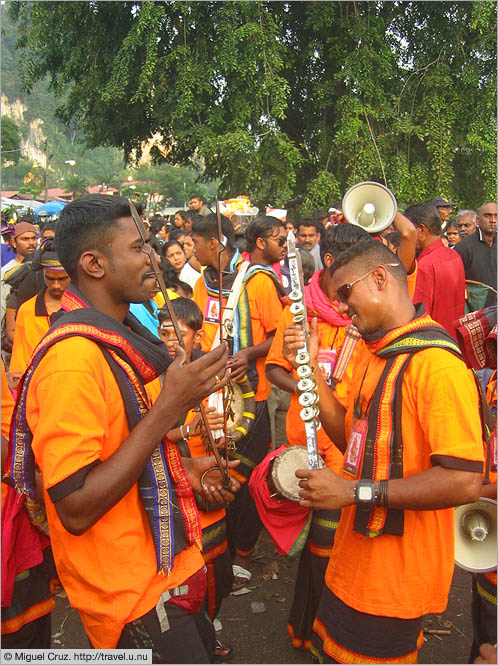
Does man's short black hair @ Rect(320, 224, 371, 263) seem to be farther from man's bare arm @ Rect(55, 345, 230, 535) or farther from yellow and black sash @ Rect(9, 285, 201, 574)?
man's bare arm @ Rect(55, 345, 230, 535)

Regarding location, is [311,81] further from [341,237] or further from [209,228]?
[341,237]

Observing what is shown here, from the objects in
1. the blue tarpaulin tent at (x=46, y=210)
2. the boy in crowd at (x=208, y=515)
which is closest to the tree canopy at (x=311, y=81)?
the boy in crowd at (x=208, y=515)

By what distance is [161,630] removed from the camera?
2.00 m

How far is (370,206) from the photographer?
4281 mm

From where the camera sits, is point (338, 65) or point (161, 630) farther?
point (338, 65)

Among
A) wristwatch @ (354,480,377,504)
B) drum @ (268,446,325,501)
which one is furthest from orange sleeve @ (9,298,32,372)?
wristwatch @ (354,480,377,504)

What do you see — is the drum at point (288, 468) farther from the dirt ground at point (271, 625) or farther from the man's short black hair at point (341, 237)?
the man's short black hair at point (341, 237)

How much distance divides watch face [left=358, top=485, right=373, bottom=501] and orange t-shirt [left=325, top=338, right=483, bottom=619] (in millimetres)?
167

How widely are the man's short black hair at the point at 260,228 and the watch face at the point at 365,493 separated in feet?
11.1

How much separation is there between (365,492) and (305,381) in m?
0.50

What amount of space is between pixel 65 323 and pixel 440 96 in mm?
13695

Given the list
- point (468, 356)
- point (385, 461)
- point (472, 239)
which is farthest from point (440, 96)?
point (385, 461)

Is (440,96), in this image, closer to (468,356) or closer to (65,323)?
(468,356)

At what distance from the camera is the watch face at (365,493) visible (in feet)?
7.21
